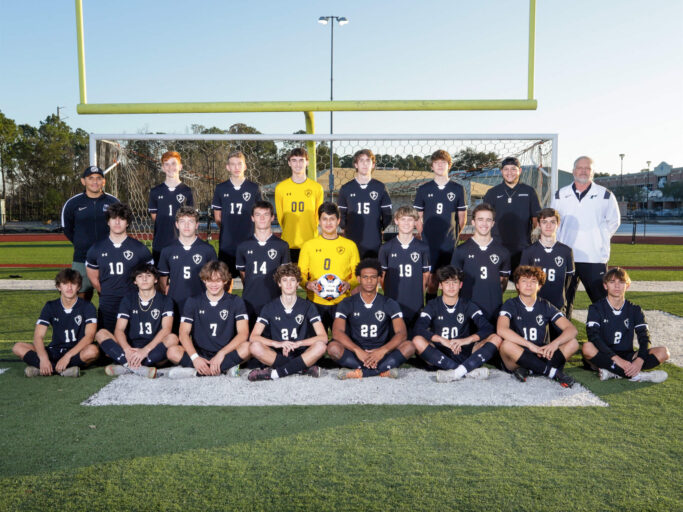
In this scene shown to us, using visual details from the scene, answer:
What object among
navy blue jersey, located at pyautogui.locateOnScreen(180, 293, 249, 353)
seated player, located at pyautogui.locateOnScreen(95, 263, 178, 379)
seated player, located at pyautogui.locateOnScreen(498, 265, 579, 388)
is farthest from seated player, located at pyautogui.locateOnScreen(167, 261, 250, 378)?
seated player, located at pyautogui.locateOnScreen(498, 265, 579, 388)

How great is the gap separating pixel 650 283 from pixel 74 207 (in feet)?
32.6

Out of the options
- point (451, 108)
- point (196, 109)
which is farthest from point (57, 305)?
point (451, 108)

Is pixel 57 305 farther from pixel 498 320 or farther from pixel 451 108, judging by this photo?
pixel 451 108

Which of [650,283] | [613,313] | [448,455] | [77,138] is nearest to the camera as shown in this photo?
[448,455]

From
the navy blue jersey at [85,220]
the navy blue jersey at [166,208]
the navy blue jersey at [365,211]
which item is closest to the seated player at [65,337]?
the navy blue jersey at [85,220]

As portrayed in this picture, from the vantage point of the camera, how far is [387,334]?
4445 millimetres

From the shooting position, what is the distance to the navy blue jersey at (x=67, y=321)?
14.3 feet

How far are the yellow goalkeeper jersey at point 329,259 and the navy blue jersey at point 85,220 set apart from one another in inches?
83.2

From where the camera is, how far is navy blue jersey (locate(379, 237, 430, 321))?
4605mm

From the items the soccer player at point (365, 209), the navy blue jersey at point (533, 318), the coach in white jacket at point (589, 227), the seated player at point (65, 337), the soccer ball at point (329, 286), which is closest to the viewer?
the seated player at point (65, 337)

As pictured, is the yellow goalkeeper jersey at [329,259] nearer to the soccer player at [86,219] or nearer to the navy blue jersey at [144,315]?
the navy blue jersey at [144,315]

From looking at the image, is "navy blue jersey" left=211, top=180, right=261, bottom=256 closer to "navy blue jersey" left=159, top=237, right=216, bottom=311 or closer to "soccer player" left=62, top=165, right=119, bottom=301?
"navy blue jersey" left=159, top=237, right=216, bottom=311

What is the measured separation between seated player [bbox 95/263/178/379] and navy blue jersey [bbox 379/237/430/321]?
78.7 inches

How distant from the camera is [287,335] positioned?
431 cm
